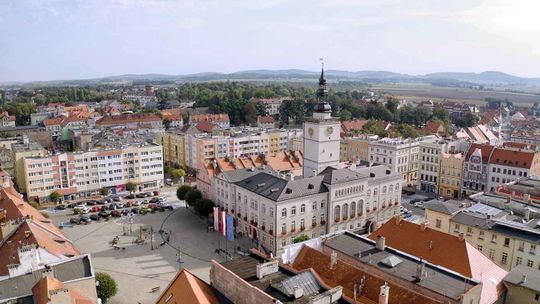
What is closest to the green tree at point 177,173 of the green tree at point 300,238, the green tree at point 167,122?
the green tree at point 300,238

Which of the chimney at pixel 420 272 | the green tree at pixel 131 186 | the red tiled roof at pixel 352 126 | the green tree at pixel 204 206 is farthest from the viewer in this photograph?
the red tiled roof at pixel 352 126

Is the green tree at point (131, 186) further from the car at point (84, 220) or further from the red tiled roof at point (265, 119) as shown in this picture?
the red tiled roof at point (265, 119)

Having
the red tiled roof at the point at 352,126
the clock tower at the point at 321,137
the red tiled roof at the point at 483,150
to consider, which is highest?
the clock tower at the point at 321,137

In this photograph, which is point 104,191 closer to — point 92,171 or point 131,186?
point 92,171

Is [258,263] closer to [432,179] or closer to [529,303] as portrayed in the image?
[529,303]

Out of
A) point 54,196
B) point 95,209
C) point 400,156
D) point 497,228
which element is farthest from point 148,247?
point 400,156

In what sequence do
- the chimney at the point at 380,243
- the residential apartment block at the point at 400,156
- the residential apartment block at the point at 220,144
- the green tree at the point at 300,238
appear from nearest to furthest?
the chimney at the point at 380,243, the green tree at the point at 300,238, the residential apartment block at the point at 400,156, the residential apartment block at the point at 220,144

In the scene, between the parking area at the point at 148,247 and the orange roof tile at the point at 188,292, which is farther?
the parking area at the point at 148,247
